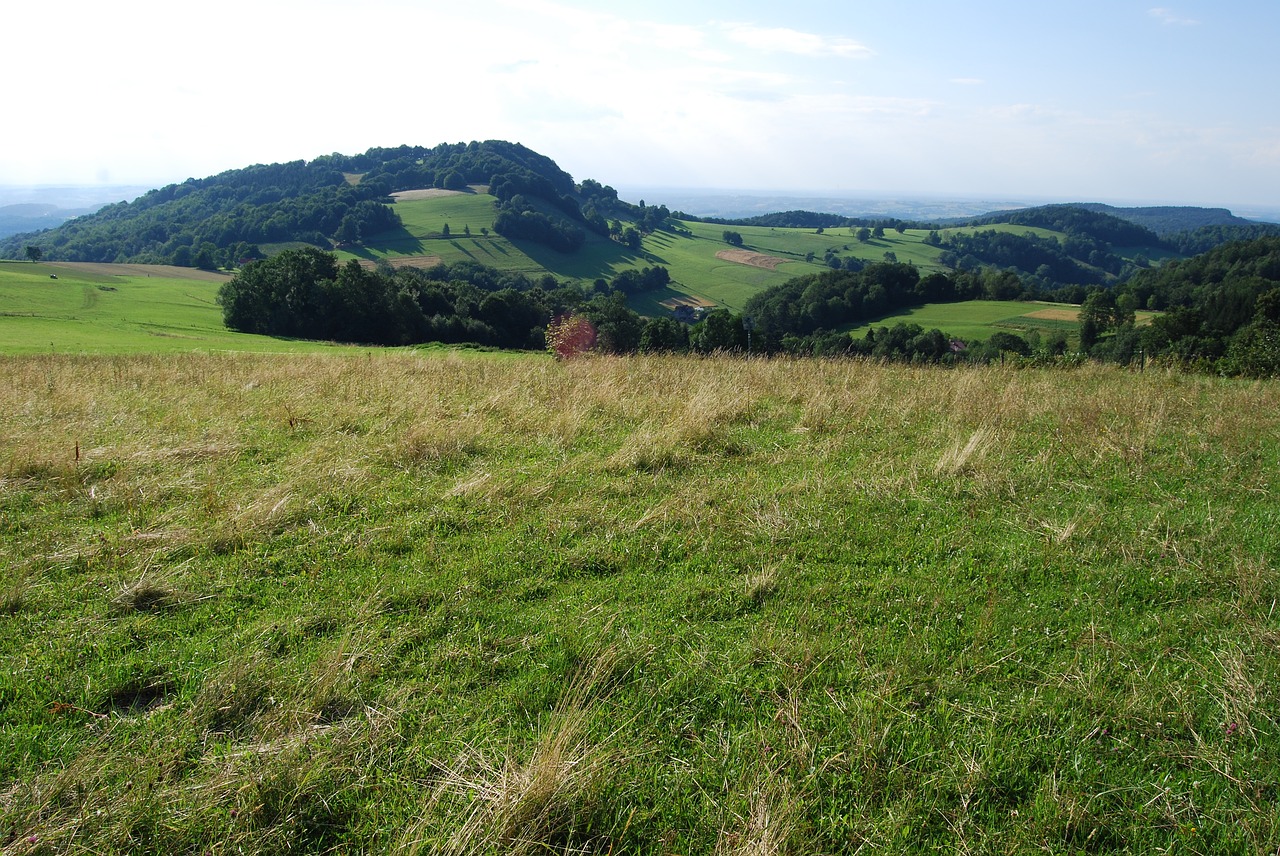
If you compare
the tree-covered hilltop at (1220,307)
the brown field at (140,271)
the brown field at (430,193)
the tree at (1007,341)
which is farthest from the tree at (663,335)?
the brown field at (430,193)

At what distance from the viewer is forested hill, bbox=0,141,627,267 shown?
121 metres

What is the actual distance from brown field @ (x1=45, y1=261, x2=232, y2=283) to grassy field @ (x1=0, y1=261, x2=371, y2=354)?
131 mm

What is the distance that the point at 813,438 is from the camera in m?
8.14

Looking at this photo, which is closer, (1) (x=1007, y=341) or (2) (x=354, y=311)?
Result: (1) (x=1007, y=341)

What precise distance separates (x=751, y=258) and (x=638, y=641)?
5267 inches

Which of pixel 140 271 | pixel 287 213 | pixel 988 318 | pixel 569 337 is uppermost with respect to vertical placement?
pixel 287 213

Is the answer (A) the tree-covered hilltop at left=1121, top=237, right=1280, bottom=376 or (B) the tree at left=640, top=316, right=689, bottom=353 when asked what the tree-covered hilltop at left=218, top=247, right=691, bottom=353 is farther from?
(A) the tree-covered hilltop at left=1121, top=237, right=1280, bottom=376

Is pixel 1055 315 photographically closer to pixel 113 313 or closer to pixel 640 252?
pixel 113 313

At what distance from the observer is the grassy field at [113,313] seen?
29.5 metres

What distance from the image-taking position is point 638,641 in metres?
3.89

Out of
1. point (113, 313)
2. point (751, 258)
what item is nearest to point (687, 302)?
point (751, 258)

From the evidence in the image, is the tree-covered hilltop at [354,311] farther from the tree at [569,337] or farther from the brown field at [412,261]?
the brown field at [412,261]

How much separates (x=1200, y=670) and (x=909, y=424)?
5.35 metres

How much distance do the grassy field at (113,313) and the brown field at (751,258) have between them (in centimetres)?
8913
